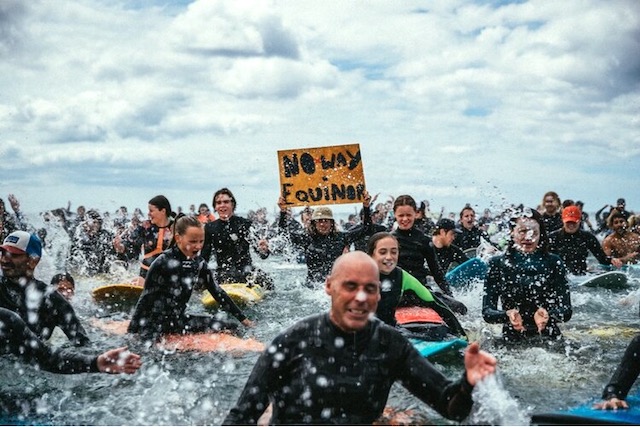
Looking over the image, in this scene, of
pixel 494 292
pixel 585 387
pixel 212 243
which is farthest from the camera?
pixel 212 243

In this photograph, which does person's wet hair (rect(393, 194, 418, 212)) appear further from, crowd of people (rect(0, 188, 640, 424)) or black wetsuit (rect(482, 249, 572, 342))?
black wetsuit (rect(482, 249, 572, 342))

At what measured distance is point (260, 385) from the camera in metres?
2.95

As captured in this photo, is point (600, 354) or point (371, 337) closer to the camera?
point (371, 337)

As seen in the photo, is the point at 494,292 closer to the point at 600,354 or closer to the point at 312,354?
the point at 600,354

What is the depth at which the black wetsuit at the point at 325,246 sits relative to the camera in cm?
955

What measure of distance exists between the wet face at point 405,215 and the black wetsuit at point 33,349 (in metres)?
4.74

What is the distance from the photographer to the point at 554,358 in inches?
242

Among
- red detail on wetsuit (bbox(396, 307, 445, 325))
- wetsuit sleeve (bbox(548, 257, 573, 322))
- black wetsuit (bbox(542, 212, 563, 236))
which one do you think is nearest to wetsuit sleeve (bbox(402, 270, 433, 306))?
red detail on wetsuit (bbox(396, 307, 445, 325))

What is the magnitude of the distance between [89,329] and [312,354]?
5695 millimetres

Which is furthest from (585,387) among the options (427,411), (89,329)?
(89,329)

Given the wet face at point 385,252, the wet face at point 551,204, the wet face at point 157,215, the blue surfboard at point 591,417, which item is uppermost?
the wet face at point 157,215

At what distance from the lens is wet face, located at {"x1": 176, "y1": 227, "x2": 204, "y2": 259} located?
6.02m

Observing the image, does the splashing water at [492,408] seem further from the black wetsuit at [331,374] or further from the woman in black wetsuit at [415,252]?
the woman in black wetsuit at [415,252]

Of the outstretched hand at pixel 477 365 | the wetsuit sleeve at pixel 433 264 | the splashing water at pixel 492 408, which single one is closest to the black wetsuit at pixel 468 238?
the wetsuit sleeve at pixel 433 264
